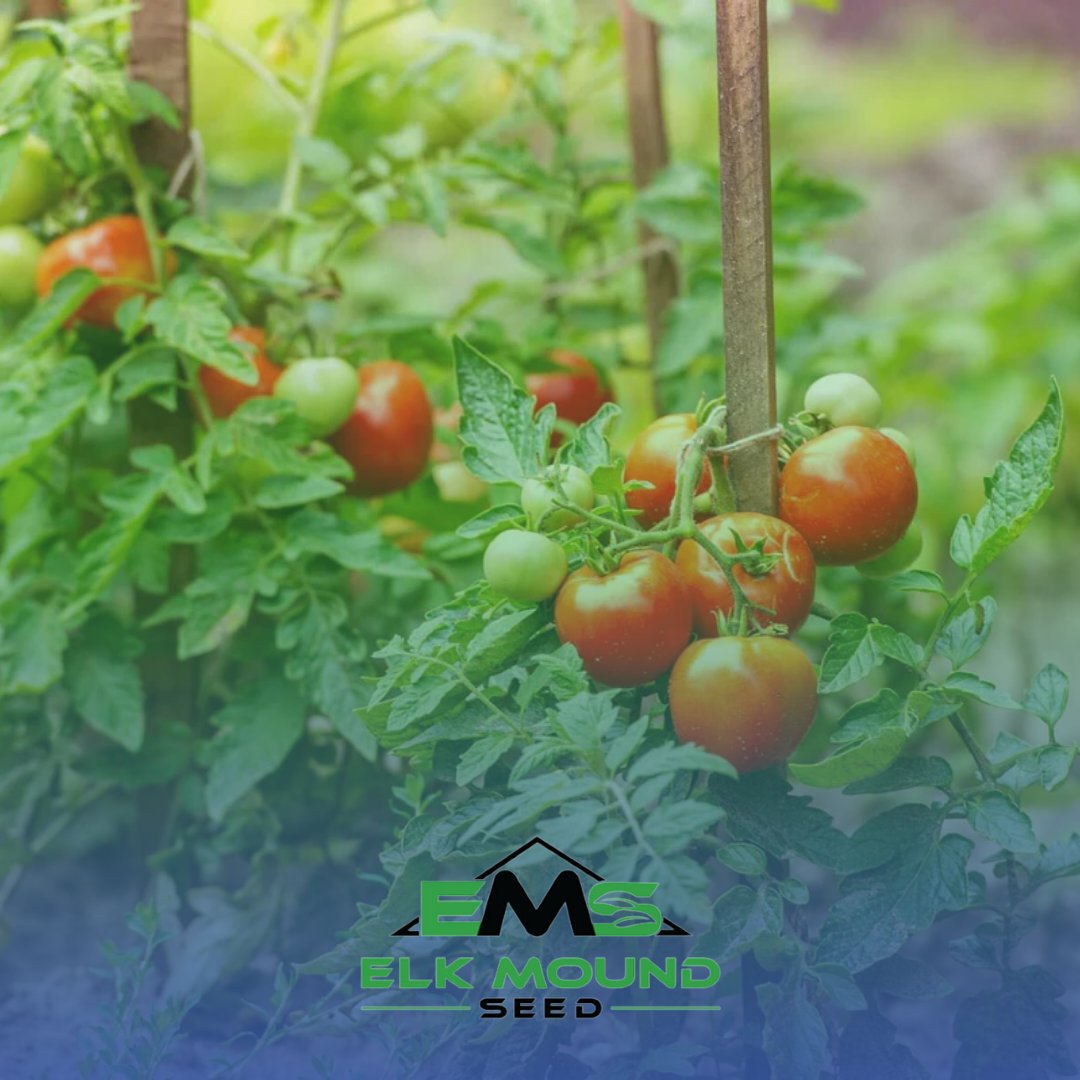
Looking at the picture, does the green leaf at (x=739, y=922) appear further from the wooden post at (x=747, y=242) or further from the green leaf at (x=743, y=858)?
the wooden post at (x=747, y=242)

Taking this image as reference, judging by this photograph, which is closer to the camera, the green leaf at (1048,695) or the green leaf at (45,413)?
the green leaf at (1048,695)

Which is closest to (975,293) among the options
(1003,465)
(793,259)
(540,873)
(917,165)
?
(793,259)

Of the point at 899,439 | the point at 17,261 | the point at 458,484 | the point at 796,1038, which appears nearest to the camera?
the point at 796,1038

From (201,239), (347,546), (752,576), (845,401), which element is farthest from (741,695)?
(201,239)

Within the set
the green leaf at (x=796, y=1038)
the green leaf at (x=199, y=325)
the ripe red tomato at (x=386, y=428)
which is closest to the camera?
the green leaf at (x=796, y=1038)

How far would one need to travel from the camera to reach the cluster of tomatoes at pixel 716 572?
54cm

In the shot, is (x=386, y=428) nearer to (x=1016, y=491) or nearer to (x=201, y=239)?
(x=201, y=239)

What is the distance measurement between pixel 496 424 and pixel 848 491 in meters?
0.15

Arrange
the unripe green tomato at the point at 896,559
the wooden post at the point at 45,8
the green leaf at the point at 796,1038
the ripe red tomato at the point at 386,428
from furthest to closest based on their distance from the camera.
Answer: the wooden post at the point at 45,8, the ripe red tomato at the point at 386,428, the unripe green tomato at the point at 896,559, the green leaf at the point at 796,1038

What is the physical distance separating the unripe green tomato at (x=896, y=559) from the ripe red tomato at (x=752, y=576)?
8cm

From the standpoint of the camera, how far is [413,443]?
90 cm

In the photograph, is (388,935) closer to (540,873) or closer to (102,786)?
Result: (540,873)

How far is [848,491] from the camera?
574 millimetres

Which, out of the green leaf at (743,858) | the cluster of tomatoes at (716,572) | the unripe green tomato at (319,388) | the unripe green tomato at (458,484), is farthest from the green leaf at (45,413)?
the green leaf at (743,858)
